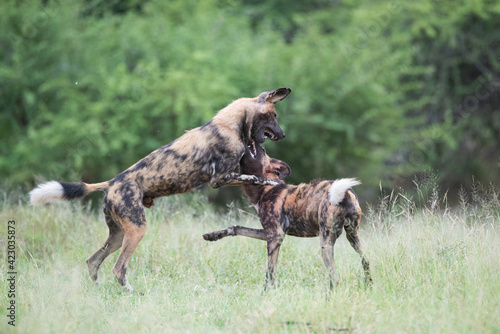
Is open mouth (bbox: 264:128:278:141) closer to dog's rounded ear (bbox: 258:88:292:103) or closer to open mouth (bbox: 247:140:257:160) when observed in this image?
open mouth (bbox: 247:140:257:160)

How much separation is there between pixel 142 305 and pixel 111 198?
4.27 feet

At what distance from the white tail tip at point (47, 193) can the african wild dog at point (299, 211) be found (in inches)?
58.8

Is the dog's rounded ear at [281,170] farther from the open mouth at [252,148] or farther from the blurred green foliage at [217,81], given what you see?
the blurred green foliage at [217,81]

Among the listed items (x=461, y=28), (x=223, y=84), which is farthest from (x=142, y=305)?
(x=461, y=28)

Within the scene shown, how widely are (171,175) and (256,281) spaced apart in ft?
4.44

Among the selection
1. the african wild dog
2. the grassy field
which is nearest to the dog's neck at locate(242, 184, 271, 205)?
the african wild dog

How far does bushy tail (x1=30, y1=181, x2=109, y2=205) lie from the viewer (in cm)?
633

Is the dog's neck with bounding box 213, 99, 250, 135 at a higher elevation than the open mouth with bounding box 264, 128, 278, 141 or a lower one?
higher

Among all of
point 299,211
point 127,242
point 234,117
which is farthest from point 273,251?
point 234,117

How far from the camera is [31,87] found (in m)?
15.3

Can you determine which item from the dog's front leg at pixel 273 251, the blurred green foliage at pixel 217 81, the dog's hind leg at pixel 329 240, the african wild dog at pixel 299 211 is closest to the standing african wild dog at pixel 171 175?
the african wild dog at pixel 299 211

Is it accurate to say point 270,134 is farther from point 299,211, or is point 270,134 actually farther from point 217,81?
point 217,81

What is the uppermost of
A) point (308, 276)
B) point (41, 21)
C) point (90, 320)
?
point (41, 21)

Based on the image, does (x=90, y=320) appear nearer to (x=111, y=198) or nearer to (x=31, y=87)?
(x=111, y=198)
